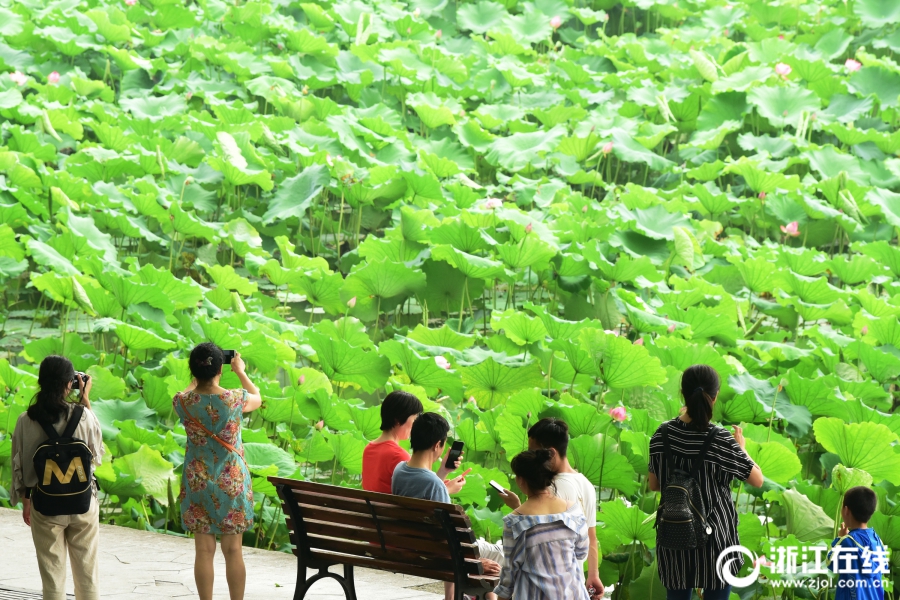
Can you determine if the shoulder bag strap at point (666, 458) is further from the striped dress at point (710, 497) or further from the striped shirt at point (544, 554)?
the striped shirt at point (544, 554)

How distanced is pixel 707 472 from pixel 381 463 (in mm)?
856

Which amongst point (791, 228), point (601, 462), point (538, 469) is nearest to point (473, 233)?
point (791, 228)

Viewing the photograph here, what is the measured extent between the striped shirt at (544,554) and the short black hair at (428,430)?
407 mm

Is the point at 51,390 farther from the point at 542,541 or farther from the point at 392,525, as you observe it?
the point at 542,541

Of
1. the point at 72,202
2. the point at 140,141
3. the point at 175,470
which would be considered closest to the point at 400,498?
the point at 175,470

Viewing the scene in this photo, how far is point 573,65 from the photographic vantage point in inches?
373

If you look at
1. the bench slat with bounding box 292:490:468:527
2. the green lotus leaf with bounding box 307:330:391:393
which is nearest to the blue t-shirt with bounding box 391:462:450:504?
the bench slat with bounding box 292:490:468:527

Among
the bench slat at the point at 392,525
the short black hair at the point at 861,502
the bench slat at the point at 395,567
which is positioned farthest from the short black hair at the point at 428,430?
the short black hair at the point at 861,502

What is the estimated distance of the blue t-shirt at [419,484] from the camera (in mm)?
2922

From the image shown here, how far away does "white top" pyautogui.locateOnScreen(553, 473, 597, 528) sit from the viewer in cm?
278

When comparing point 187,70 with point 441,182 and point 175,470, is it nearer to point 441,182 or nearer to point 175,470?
point 441,182

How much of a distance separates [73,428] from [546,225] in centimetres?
366

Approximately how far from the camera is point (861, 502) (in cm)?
286

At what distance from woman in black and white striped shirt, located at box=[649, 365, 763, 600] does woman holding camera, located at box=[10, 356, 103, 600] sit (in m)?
1.50
